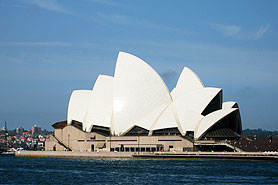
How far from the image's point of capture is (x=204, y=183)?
46469 mm

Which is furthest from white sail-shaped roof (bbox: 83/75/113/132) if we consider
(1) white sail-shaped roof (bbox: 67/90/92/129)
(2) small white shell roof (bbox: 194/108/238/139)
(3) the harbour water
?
(3) the harbour water

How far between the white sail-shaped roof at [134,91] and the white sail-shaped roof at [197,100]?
286 centimetres

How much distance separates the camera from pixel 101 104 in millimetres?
96500

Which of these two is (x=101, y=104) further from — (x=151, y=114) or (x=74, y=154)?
(x=151, y=114)

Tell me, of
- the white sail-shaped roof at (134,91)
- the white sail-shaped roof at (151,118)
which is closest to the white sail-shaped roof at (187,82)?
the white sail-shaped roof at (134,91)

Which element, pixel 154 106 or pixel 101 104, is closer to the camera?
pixel 154 106

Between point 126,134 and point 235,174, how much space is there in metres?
41.2

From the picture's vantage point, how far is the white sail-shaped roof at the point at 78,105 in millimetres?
102625

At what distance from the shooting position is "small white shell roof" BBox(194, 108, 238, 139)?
86.4 meters

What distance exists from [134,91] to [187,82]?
965 cm

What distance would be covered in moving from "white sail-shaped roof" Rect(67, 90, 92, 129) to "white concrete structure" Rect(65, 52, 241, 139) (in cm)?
478

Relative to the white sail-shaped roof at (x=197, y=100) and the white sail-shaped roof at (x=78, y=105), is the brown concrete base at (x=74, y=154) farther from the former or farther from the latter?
the white sail-shaped roof at (x=197, y=100)

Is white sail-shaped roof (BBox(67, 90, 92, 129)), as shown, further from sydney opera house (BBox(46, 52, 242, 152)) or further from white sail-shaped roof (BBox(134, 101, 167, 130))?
white sail-shaped roof (BBox(134, 101, 167, 130))

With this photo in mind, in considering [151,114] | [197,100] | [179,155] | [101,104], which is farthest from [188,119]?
[101,104]
